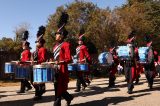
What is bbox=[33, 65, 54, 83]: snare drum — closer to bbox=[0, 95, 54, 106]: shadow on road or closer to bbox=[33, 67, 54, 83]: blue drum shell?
bbox=[33, 67, 54, 83]: blue drum shell

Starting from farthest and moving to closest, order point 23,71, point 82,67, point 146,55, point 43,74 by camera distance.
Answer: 1. point 146,55
2. point 82,67
3. point 23,71
4. point 43,74

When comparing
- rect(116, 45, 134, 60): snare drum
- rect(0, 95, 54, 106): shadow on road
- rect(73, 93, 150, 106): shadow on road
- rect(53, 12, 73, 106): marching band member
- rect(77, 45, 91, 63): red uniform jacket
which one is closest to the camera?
rect(53, 12, 73, 106): marching band member

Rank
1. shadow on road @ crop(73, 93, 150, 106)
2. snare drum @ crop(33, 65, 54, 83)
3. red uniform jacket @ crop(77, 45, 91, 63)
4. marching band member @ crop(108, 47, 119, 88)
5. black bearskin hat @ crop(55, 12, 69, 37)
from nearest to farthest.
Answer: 1. snare drum @ crop(33, 65, 54, 83)
2. black bearskin hat @ crop(55, 12, 69, 37)
3. shadow on road @ crop(73, 93, 150, 106)
4. red uniform jacket @ crop(77, 45, 91, 63)
5. marching band member @ crop(108, 47, 119, 88)

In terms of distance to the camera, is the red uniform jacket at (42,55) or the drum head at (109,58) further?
the drum head at (109,58)

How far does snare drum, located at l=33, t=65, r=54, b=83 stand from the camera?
30.9 ft

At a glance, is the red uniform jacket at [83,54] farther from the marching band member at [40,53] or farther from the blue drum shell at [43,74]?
the blue drum shell at [43,74]

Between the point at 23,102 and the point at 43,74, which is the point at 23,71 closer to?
the point at 23,102

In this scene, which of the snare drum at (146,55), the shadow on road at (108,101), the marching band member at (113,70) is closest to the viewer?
the shadow on road at (108,101)

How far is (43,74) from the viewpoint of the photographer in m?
9.48

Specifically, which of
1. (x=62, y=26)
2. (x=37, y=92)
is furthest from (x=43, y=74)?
(x=37, y=92)

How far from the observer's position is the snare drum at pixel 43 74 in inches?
371

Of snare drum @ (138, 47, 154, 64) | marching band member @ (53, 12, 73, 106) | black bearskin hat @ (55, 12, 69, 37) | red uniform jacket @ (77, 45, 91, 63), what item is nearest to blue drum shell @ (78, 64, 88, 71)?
red uniform jacket @ (77, 45, 91, 63)

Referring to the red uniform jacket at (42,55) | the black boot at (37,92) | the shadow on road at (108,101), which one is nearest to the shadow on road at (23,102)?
the black boot at (37,92)

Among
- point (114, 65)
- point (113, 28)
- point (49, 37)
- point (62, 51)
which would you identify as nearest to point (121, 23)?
point (113, 28)
